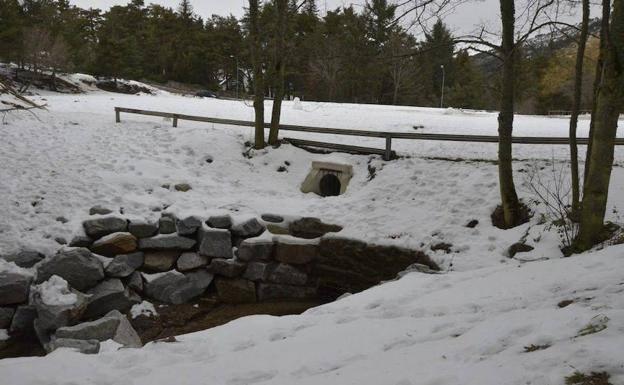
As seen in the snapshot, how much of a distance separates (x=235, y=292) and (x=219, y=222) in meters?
1.50

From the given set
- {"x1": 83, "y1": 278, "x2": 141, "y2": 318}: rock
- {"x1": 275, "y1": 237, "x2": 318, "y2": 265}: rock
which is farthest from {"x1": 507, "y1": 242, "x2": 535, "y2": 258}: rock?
{"x1": 83, "y1": 278, "x2": 141, "y2": 318}: rock

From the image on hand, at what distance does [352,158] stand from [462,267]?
5.32 meters

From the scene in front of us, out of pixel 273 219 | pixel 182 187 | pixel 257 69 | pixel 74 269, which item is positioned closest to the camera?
pixel 74 269

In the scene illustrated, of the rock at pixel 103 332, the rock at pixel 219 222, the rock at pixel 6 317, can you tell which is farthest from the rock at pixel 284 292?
the rock at pixel 6 317

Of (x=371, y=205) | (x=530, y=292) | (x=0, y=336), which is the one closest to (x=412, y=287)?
(x=530, y=292)

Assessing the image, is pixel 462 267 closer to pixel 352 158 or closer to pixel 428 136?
pixel 428 136

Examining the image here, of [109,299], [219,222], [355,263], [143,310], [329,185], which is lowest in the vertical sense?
[143,310]

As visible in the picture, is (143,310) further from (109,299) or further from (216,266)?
(216,266)

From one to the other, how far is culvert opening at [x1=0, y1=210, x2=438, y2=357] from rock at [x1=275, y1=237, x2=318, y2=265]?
0.07 feet

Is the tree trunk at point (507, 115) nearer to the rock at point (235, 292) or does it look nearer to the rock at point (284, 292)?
the rock at point (284, 292)

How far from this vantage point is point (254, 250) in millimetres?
9250

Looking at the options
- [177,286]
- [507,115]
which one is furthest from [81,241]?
[507,115]

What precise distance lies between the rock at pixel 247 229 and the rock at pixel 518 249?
4.95 metres

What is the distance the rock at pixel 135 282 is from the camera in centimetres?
855
